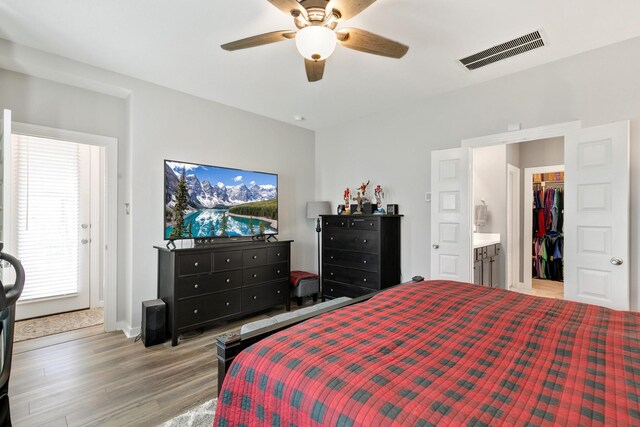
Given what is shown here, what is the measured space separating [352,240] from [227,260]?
1590 mm

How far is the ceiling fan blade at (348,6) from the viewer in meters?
1.74

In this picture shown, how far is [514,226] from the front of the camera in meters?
4.90

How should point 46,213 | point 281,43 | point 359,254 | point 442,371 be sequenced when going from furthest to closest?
point 359,254 < point 46,213 < point 281,43 < point 442,371

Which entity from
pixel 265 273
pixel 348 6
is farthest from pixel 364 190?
pixel 348 6

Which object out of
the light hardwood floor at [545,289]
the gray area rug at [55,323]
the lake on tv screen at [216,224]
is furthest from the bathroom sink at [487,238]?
the gray area rug at [55,323]

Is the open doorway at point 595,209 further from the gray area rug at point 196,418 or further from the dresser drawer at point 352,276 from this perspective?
the gray area rug at point 196,418

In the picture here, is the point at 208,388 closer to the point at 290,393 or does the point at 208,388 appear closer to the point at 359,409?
the point at 290,393

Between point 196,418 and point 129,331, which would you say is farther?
point 129,331

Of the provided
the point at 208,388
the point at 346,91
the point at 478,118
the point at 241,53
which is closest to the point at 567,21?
the point at 478,118

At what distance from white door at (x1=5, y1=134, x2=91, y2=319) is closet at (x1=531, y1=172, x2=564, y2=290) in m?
7.23

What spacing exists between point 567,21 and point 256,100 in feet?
10.0

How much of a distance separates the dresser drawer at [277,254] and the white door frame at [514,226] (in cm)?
348

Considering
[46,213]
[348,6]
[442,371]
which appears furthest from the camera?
[46,213]

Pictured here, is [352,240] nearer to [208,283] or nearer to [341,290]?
[341,290]
